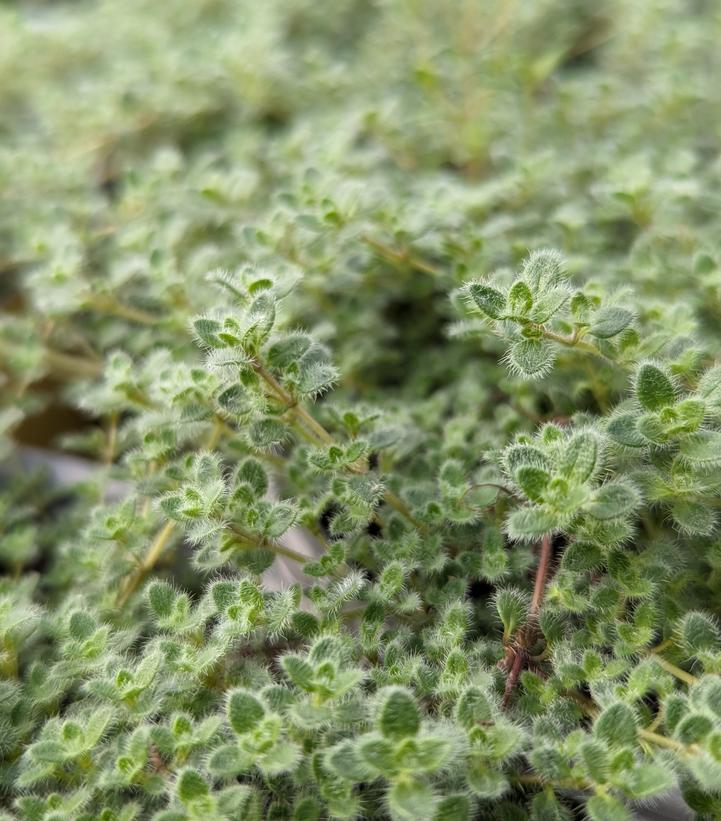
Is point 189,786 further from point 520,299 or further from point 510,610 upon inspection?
point 520,299

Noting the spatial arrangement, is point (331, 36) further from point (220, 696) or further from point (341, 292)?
point (220, 696)

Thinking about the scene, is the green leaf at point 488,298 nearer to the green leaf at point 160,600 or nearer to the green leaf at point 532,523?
the green leaf at point 532,523

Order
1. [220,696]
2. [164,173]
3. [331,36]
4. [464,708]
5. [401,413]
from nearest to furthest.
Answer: [464,708] → [220,696] → [401,413] → [164,173] → [331,36]

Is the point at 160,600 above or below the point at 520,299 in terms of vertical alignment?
below

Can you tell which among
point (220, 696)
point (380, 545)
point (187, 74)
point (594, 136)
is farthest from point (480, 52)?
point (220, 696)

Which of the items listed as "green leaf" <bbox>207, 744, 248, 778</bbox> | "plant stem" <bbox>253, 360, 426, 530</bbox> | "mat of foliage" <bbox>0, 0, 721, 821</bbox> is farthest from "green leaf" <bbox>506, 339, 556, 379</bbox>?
"green leaf" <bbox>207, 744, 248, 778</bbox>

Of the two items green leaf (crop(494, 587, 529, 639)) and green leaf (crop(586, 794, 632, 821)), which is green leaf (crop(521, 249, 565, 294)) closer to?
green leaf (crop(494, 587, 529, 639))

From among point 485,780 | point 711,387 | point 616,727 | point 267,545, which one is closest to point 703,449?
point 711,387
